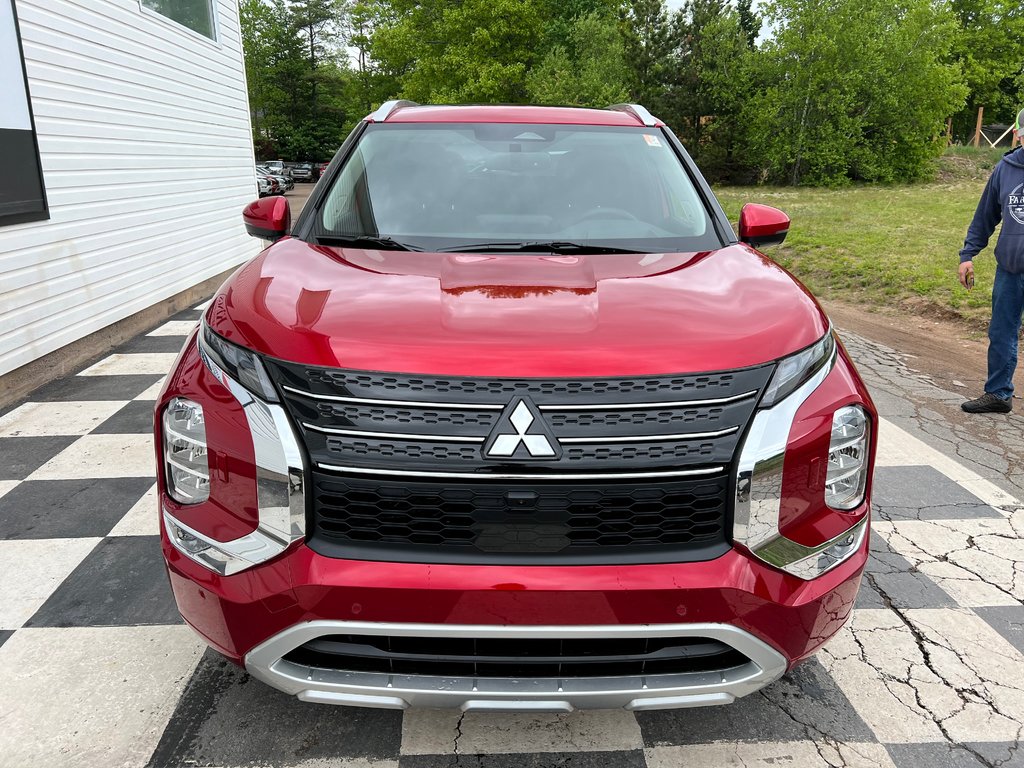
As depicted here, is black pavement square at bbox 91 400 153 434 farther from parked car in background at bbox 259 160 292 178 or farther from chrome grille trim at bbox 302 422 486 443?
parked car in background at bbox 259 160 292 178

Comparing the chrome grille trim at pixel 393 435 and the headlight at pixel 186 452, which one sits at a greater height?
the chrome grille trim at pixel 393 435

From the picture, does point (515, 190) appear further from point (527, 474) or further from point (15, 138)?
point (15, 138)

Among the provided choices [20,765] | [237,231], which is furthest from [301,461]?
[237,231]

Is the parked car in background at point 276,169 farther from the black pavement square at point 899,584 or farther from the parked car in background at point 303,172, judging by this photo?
the black pavement square at point 899,584

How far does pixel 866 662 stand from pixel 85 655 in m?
2.55

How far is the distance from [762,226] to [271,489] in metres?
2.19

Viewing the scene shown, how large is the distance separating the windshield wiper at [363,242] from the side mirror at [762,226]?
1.38 metres

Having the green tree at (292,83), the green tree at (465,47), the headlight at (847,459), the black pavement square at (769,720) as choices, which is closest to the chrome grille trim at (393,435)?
the headlight at (847,459)

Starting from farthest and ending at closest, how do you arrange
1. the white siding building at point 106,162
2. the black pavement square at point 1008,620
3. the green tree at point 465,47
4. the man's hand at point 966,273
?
the green tree at point 465,47, the white siding building at point 106,162, the man's hand at point 966,273, the black pavement square at point 1008,620

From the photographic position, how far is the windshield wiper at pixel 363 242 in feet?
8.21

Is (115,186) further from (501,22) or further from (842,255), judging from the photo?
(501,22)

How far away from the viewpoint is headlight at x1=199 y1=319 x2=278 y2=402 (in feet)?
5.84

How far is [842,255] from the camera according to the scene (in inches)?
441

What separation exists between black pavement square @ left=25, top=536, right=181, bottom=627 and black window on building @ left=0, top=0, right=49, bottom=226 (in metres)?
3.23
